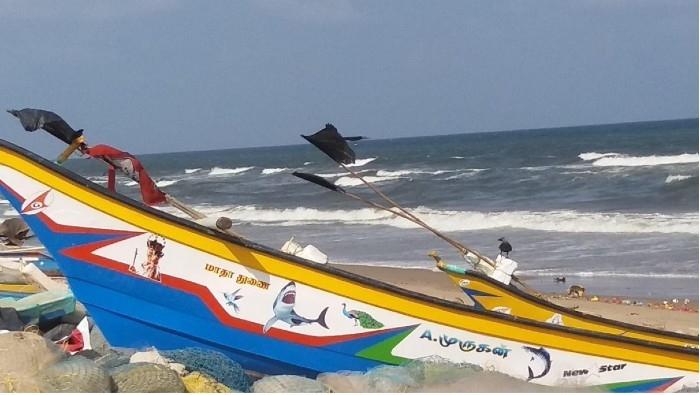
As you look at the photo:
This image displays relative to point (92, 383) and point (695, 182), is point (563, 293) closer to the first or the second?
point (92, 383)

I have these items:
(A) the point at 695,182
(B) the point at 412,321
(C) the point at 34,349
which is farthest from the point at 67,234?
(A) the point at 695,182

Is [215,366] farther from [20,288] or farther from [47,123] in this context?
[20,288]

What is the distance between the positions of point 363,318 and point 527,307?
1628mm

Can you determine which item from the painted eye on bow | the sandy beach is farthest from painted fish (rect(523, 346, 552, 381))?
the sandy beach

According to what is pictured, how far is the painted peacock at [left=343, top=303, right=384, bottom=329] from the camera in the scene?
17.5 feet

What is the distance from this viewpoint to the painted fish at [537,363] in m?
5.54

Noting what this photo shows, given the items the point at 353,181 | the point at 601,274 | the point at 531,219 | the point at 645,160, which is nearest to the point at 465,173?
the point at 353,181

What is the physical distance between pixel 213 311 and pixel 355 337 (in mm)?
944

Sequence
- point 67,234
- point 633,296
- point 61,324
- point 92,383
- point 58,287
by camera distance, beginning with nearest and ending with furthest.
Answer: point 92,383, point 67,234, point 61,324, point 58,287, point 633,296

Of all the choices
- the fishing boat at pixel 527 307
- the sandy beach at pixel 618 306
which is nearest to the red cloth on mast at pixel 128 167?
the fishing boat at pixel 527 307

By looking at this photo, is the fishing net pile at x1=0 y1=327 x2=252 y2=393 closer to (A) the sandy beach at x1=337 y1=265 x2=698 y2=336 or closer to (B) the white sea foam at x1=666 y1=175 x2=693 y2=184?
(A) the sandy beach at x1=337 y1=265 x2=698 y2=336

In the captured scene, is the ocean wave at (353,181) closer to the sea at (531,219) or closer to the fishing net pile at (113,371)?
the sea at (531,219)

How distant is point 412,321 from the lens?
17.7ft

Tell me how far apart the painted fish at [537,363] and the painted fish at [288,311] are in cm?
141
